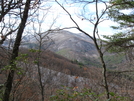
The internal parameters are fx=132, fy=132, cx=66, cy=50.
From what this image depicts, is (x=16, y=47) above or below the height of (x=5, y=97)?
above

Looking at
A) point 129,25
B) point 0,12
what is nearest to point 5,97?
point 0,12

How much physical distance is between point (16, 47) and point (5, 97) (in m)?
1.33

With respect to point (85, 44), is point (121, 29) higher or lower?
higher

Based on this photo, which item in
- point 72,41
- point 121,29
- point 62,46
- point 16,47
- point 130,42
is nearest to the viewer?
point 16,47

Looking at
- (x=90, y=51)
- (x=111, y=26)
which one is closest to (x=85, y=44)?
(x=90, y=51)

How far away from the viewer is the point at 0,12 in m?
3.09

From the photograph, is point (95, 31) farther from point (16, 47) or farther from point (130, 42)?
point (130, 42)

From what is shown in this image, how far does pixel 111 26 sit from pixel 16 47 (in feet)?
25.4

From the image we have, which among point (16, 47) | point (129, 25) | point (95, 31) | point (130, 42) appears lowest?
point (130, 42)

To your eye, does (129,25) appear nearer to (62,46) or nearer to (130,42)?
(130,42)

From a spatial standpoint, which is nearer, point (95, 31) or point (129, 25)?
point (95, 31)

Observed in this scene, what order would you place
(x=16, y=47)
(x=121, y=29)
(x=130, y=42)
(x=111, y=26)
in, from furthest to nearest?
(x=111, y=26) → (x=121, y=29) → (x=130, y=42) → (x=16, y=47)

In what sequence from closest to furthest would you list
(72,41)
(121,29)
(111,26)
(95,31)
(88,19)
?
(95,31) → (88,19) → (121,29) → (111,26) → (72,41)

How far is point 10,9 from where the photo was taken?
126 inches
